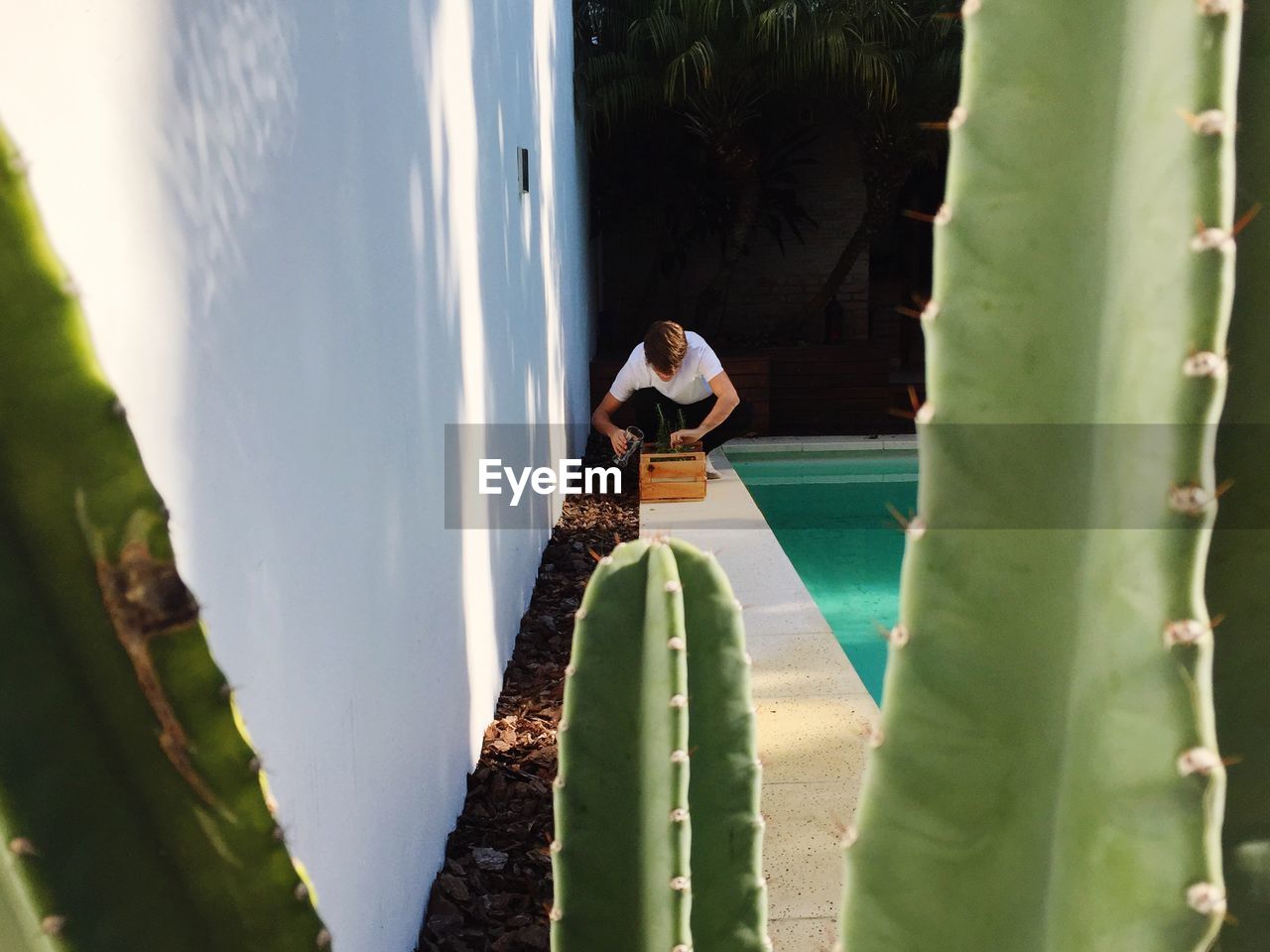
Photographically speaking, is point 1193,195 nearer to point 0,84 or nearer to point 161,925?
point 161,925

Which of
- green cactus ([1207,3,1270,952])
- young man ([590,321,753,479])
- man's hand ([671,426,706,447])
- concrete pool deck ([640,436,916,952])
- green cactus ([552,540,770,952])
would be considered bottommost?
concrete pool deck ([640,436,916,952])

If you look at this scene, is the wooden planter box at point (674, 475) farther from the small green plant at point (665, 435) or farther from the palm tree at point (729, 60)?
the palm tree at point (729, 60)

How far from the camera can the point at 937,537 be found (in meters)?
0.75

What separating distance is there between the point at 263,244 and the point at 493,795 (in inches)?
79.0

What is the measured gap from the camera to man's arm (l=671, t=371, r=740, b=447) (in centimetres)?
728

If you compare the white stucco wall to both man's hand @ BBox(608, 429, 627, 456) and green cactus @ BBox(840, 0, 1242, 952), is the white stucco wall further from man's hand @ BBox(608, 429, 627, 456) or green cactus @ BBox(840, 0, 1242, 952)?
man's hand @ BBox(608, 429, 627, 456)

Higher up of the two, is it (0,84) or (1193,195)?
(0,84)

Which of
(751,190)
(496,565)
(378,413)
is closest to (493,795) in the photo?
(496,565)

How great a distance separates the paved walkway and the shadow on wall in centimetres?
76

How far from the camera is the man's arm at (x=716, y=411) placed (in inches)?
287

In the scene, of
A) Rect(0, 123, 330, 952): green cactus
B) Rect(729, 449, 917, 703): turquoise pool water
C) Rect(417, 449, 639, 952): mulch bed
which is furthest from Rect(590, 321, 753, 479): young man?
Rect(0, 123, 330, 952): green cactus

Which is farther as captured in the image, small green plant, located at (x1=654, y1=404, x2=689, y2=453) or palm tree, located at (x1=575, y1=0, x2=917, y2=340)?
palm tree, located at (x1=575, y1=0, x2=917, y2=340)

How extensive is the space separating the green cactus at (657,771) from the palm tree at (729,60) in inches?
370

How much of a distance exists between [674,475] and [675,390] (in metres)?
0.65
